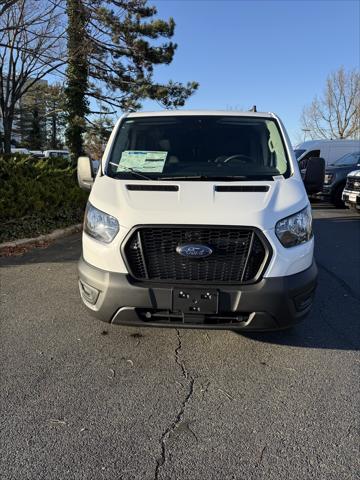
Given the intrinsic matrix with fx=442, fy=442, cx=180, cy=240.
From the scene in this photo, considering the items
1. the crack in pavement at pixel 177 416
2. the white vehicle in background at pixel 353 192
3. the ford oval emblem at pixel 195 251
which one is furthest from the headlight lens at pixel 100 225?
the white vehicle in background at pixel 353 192

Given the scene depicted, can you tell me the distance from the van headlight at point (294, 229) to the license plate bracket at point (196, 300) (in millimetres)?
656

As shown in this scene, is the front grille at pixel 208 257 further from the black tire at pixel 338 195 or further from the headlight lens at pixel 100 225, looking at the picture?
the black tire at pixel 338 195

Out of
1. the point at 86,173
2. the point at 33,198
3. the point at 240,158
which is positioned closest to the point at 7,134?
the point at 33,198

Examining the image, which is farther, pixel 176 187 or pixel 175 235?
pixel 176 187

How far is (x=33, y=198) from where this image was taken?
326 inches

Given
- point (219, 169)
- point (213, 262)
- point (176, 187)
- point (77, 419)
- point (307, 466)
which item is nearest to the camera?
point (307, 466)

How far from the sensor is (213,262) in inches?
126

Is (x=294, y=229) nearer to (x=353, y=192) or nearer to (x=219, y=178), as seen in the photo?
(x=219, y=178)

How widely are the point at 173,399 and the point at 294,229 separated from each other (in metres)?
1.52

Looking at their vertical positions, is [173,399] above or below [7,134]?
below

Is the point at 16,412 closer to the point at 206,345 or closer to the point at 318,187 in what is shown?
the point at 206,345

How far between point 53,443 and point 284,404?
4.93 ft

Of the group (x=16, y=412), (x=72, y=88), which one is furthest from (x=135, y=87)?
(x=16, y=412)

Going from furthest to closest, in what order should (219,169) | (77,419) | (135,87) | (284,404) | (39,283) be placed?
(135,87) → (39,283) → (219,169) → (284,404) → (77,419)
